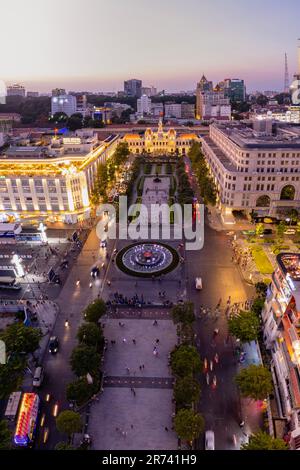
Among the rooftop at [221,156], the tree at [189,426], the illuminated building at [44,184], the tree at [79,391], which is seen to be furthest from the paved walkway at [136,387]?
the rooftop at [221,156]

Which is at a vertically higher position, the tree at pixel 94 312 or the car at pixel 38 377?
the tree at pixel 94 312

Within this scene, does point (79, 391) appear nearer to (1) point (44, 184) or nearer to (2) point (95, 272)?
(2) point (95, 272)

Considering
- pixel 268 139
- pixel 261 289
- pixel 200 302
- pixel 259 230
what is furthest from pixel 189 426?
pixel 268 139

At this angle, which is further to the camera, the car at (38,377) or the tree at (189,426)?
the car at (38,377)

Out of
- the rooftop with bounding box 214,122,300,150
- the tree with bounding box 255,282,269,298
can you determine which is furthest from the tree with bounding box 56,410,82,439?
the rooftop with bounding box 214,122,300,150

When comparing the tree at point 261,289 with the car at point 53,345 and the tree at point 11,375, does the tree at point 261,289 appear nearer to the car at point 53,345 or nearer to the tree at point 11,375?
the car at point 53,345

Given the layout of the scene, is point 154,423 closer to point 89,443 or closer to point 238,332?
point 89,443
